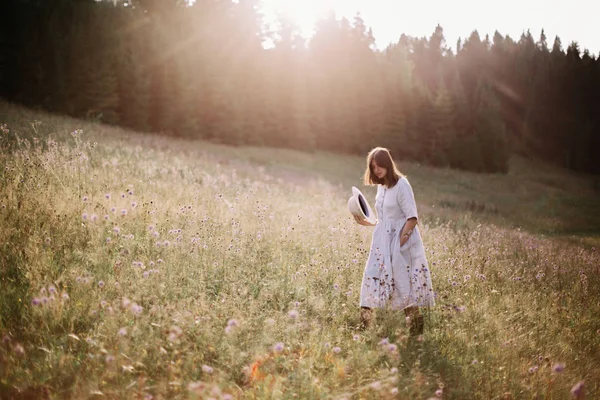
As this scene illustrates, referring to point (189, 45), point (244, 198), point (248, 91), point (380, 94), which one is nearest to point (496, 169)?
point (380, 94)

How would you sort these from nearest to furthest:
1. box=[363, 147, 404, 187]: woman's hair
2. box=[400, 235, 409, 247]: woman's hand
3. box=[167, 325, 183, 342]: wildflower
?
box=[167, 325, 183, 342]: wildflower → box=[400, 235, 409, 247]: woman's hand → box=[363, 147, 404, 187]: woman's hair

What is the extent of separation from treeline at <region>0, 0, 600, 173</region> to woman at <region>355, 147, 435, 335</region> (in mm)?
14371

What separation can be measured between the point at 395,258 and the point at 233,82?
3298 centimetres

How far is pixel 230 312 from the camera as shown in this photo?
3980mm

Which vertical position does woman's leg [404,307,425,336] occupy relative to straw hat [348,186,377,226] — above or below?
below

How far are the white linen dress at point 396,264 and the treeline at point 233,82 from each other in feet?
47.6

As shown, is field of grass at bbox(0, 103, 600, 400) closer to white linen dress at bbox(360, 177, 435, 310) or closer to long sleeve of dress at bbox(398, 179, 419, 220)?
white linen dress at bbox(360, 177, 435, 310)

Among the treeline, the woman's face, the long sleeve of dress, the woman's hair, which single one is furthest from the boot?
the treeline

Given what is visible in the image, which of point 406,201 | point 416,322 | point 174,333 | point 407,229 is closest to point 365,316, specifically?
point 416,322

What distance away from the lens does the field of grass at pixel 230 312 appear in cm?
313

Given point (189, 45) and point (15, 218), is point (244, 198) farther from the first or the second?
point (189, 45)

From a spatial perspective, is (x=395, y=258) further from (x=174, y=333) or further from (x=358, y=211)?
(x=174, y=333)

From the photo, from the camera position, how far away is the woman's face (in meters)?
4.95

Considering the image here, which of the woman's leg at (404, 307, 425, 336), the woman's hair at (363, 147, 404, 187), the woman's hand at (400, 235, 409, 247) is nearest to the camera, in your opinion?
the woman's leg at (404, 307, 425, 336)
